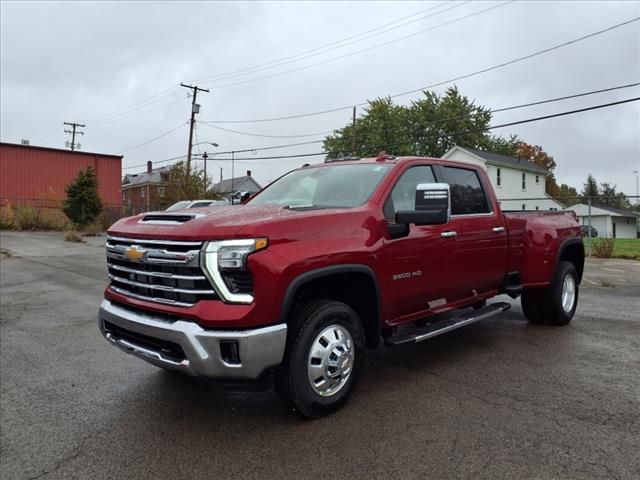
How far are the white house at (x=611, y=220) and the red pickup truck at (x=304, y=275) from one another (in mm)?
43241

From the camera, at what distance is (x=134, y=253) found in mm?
3479

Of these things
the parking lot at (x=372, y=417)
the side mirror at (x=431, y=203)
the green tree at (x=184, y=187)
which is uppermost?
the green tree at (x=184, y=187)

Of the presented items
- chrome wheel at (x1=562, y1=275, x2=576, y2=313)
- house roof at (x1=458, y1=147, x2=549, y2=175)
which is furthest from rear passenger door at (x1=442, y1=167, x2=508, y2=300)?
house roof at (x1=458, y1=147, x2=549, y2=175)

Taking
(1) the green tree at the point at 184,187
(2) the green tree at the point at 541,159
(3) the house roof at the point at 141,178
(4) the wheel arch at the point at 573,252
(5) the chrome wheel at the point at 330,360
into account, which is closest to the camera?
(5) the chrome wheel at the point at 330,360

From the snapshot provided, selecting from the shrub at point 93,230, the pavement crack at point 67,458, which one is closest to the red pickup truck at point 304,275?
the pavement crack at point 67,458

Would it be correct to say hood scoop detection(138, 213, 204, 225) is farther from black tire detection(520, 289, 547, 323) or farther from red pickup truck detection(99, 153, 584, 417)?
black tire detection(520, 289, 547, 323)

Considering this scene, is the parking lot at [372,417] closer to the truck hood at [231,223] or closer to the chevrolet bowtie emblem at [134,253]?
the chevrolet bowtie emblem at [134,253]

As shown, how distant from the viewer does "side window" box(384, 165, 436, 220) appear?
13.2ft

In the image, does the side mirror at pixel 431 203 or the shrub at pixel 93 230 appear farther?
the shrub at pixel 93 230

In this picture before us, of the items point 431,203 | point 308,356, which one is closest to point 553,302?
point 431,203

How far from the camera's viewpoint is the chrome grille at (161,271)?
3.10 m

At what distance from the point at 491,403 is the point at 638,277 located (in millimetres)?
9151

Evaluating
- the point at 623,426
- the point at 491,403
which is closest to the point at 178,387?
the point at 491,403

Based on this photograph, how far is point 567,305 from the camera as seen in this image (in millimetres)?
6289
